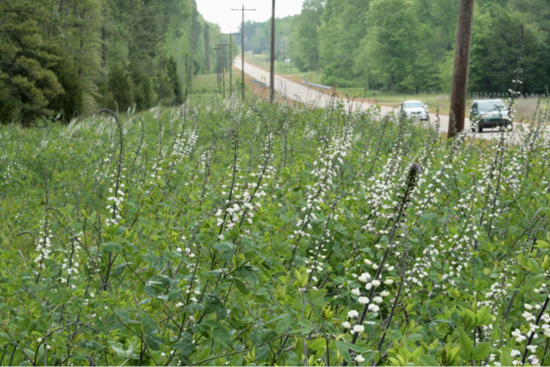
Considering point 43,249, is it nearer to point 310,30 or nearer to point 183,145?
point 183,145

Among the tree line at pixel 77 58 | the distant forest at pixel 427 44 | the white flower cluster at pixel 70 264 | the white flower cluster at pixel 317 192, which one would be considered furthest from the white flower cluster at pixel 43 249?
the distant forest at pixel 427 44

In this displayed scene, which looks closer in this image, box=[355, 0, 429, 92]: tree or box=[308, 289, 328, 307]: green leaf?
box=[308, 289, 328, 307]: green leaf

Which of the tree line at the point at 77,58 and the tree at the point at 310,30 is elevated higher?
the tree at the point at 310,30

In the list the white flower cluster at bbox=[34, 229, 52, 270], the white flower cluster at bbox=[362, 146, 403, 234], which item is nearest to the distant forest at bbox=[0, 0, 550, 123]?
the white flower cluster at bbox=[34, 229, 52, 270]

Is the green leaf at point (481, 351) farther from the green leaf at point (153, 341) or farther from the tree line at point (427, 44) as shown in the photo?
the tree line at point (427, 44)

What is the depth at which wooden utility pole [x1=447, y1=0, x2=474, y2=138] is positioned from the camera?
10.5m

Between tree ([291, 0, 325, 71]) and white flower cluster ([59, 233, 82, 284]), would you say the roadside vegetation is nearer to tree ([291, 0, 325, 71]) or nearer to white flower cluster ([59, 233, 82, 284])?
white flower cluster ([59, 233, 82, 284])

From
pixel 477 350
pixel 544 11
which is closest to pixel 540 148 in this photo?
pixel 477 350

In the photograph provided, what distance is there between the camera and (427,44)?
56.9 m

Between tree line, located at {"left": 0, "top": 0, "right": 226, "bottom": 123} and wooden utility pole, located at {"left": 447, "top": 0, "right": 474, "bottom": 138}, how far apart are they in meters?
7.30

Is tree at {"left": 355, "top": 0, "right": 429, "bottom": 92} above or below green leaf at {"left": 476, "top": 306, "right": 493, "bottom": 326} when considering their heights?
above

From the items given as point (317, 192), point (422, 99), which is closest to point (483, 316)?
point (317, 192)

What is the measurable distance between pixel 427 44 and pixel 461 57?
165 ft

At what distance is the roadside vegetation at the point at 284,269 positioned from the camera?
206cm
